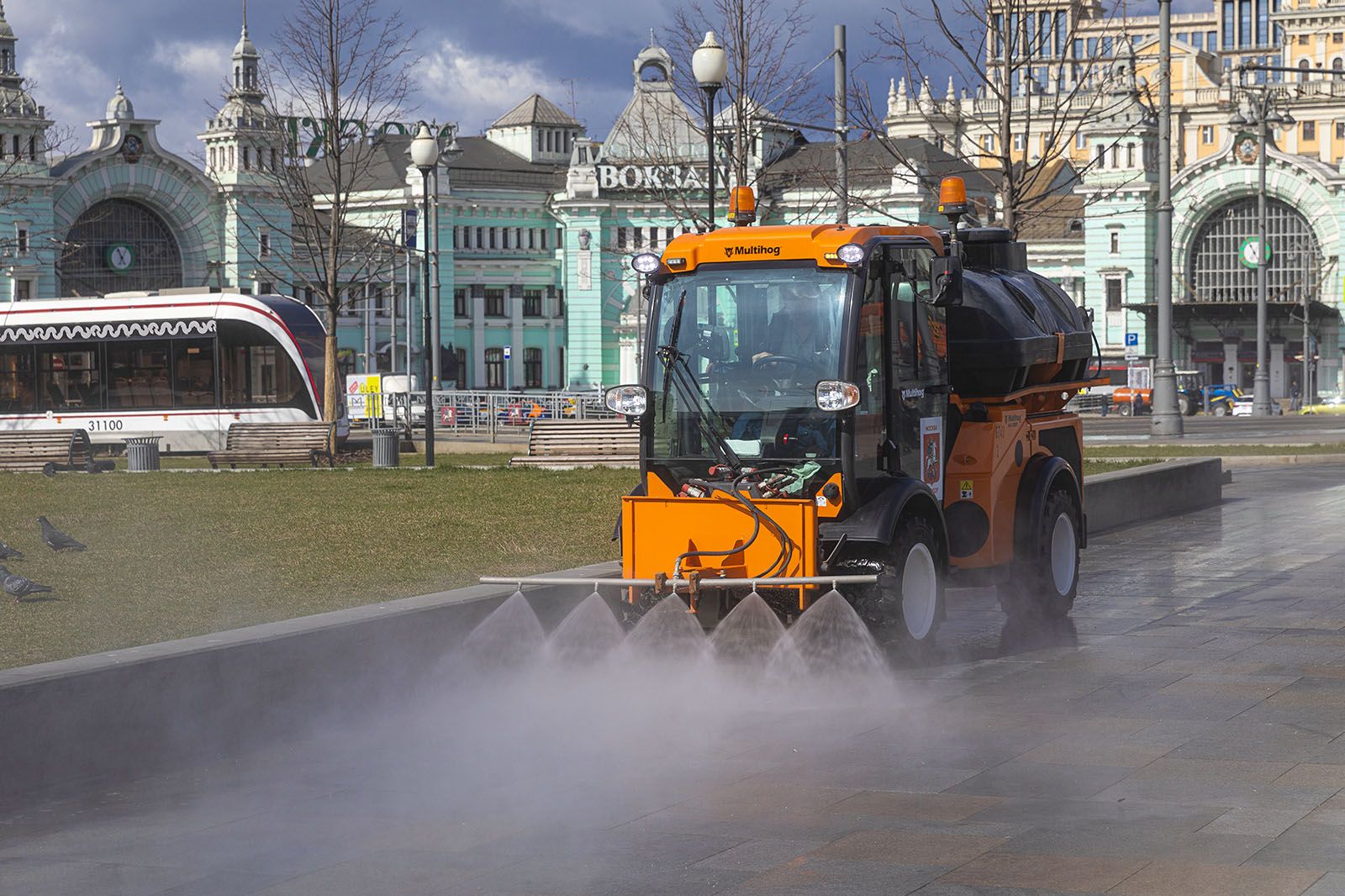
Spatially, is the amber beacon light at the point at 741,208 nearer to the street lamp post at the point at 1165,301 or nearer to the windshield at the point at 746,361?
the windshield at the point at 746,361

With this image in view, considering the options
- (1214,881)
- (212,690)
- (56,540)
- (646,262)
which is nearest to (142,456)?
(56,540)

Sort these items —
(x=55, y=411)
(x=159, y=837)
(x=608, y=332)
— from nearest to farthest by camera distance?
1. (x=159, y=837)
2. (x=55, y=411)
3. (x=608, y=332)

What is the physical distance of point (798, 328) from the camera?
436 inches

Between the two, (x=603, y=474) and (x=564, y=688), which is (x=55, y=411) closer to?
(x=603, y=474)

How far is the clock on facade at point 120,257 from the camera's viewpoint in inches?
3981

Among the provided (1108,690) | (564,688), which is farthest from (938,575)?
(564,688)

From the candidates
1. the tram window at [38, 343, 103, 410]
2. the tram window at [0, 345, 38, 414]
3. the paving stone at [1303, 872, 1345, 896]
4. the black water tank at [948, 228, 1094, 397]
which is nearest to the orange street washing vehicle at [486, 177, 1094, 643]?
the black water tank at [948, 228, 1094, 397]

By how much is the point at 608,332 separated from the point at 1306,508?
92843 millimetres

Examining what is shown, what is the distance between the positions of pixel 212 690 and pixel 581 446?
62.0 feet

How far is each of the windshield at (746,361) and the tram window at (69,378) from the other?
3607cm

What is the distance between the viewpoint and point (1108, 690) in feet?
33.9

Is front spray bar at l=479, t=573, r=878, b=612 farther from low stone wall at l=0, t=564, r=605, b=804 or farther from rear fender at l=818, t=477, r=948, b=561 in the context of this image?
low stone wall at l=0, t=564, r=605, b=804

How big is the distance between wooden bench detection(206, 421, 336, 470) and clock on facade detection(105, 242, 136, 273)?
7116 cm

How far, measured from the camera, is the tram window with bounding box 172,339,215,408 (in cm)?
4391
